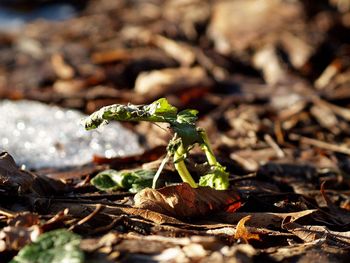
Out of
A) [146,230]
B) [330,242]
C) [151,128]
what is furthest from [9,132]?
[330,242]

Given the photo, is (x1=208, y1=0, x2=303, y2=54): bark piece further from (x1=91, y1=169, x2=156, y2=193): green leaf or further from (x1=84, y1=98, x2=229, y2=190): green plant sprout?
(x1=84, y1=98, x2=229, y2=190): green plant sprout

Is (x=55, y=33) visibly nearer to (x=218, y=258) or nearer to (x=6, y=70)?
(x=6, y=70)

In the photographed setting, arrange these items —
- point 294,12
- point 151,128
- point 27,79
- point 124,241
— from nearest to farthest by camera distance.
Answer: point 124,241
point 151,128
point 27,79
point 294,12

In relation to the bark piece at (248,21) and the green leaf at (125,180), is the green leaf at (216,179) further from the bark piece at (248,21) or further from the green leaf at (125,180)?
the bark piece at (248,21)

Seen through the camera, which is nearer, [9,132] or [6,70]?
[9,132]

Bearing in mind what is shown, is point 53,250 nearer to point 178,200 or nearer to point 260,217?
point 178,200

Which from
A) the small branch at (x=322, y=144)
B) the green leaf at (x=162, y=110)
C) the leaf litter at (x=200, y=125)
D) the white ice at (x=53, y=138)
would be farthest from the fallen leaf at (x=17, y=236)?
the small branch at (x=322, y=144)
